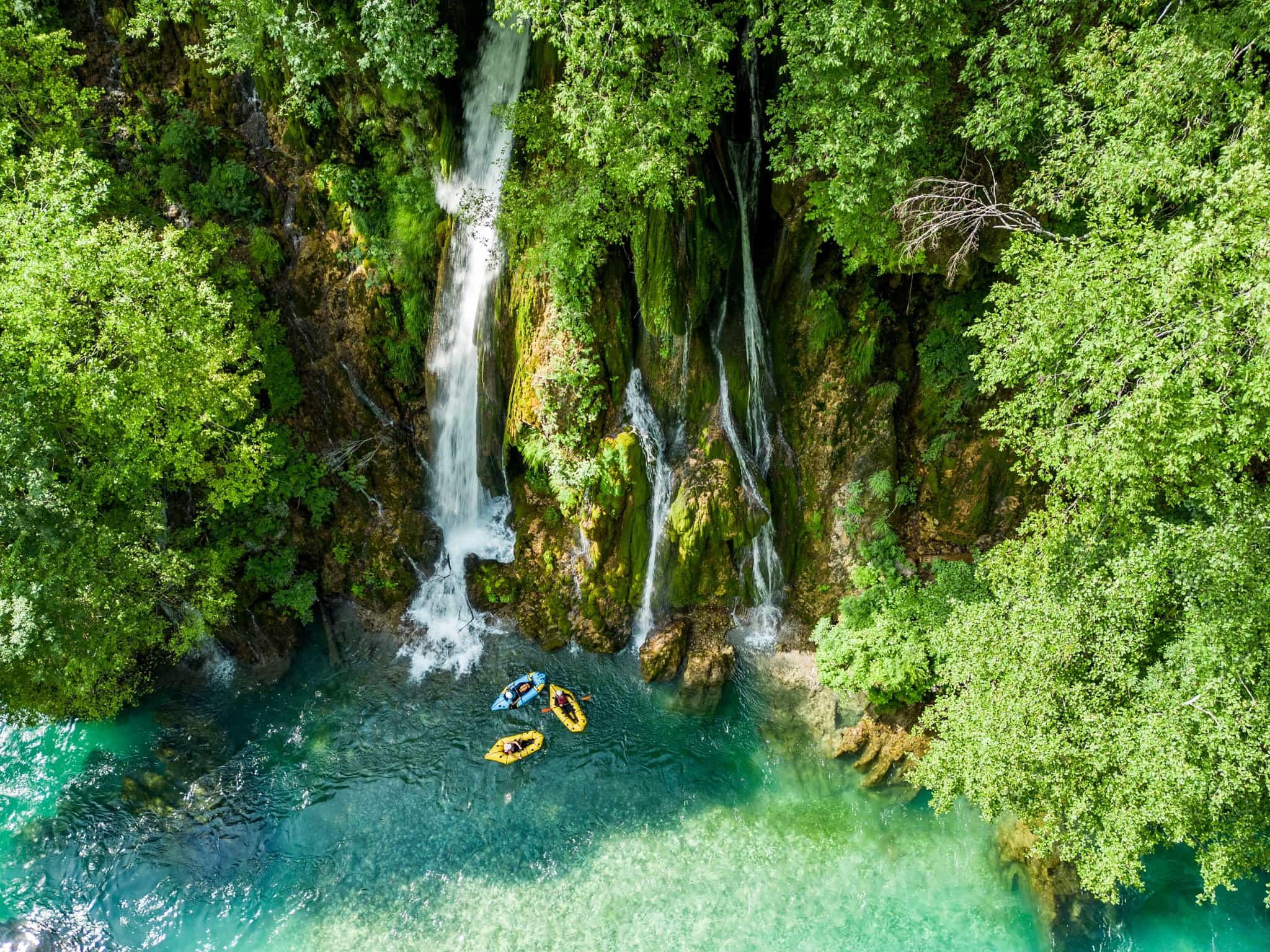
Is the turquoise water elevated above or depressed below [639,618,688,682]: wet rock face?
below

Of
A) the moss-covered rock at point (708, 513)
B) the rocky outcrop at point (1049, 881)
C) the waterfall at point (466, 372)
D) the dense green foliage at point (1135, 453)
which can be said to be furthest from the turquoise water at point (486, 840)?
the dense green foliage at point (1135, 453)

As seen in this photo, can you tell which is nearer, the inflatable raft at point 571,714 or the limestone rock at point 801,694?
the limestone rock at point 801,694

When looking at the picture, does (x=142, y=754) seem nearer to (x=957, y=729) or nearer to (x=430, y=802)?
(x=430, y=802)

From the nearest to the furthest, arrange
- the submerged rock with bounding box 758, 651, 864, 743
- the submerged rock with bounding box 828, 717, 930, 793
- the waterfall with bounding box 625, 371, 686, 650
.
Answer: the submerged rock with bounding box 828, 717, 930, 793
the submerged rock with bounding box 758, 651, 864, 743
the waterfall with bounding box 625, 371, 686, 650

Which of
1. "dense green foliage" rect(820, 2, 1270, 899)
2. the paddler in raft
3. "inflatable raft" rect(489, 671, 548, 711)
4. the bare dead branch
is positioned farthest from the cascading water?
"dense green foliage" rect(820, 2, 1270, 899)

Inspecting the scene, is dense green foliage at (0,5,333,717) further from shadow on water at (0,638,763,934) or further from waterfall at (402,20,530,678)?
waterfall at (402,20,530,678)

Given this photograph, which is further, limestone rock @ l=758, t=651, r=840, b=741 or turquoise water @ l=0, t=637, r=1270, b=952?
limestone rock @ l=758, t=651, r=840, b=741

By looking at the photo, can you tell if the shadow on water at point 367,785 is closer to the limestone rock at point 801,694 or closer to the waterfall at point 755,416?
the limestone rock at point 801,694
